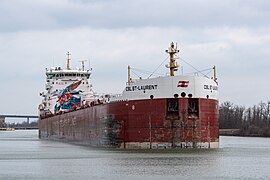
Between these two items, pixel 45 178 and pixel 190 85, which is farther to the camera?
pixel 190 85

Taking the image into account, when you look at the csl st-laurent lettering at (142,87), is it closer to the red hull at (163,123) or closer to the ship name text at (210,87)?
the red hull at (163,123)

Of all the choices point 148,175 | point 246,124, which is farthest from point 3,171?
point 246,124

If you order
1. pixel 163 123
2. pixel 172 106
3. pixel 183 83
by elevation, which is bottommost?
pixel 163 123

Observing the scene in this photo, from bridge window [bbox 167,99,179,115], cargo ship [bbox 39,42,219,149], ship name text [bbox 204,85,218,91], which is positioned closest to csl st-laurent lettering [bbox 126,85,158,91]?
cargo ship [bbox 39,42,219,149]

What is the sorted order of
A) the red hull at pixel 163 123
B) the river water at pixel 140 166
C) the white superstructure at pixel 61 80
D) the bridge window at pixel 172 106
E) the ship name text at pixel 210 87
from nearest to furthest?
the river water at pixel 140 166 < the red hull at pixel 163 123 < the bridge window at pixel 172 106 < the ship name text at pixel 210 87 < the white superstructure at pixel 61 80

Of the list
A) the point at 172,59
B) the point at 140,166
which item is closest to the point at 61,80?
the point at 172,59

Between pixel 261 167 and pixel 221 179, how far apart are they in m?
4.35

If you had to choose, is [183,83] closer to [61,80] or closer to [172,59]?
[172,59]

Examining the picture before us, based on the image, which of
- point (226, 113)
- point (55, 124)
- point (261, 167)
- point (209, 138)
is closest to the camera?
point (261, 167)

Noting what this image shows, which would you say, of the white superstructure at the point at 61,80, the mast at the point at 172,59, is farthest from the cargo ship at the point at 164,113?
the white superstructure at the point at 61,80

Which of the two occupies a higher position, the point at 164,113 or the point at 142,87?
the point at 142,87

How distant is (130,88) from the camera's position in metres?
29.2

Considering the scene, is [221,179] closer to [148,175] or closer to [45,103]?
[148,175]

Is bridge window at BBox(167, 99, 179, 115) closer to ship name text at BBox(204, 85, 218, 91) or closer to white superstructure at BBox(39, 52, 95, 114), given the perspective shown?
ship name text at BBox(204, 85, 218, 91)
